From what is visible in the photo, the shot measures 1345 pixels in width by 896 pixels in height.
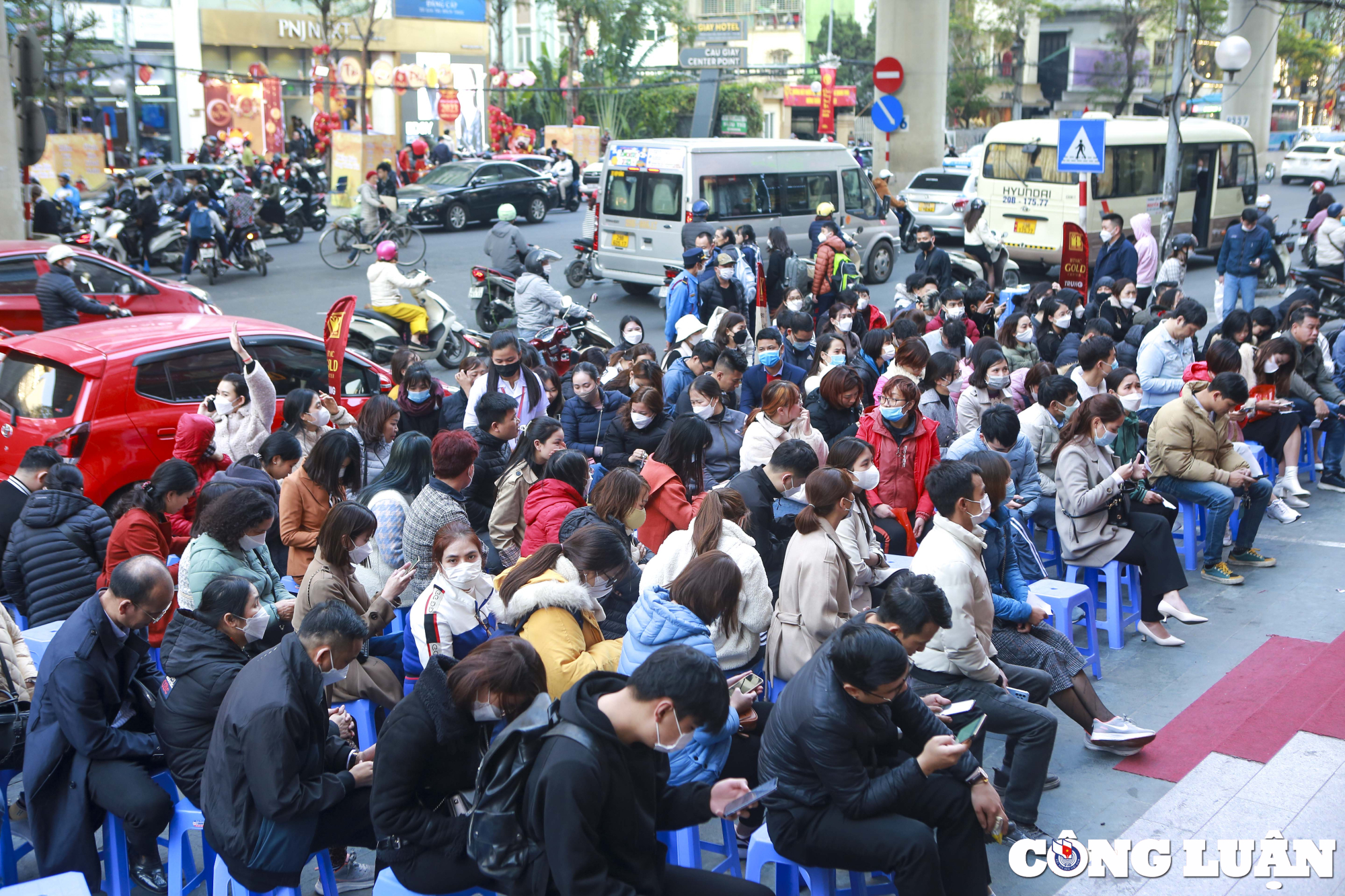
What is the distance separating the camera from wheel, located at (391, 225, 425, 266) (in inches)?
783

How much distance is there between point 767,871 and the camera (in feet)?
15.1

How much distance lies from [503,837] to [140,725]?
6.29 feet

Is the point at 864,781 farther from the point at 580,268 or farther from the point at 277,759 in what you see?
the point at 580,268

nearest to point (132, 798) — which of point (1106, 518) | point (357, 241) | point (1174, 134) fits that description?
point (1106, 518)

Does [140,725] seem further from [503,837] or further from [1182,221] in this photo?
[1182,221]

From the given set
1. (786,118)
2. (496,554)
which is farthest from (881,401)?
(786,118)

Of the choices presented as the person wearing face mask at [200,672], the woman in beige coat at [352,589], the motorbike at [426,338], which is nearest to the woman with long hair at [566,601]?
the woman in beige coat at [352,589]

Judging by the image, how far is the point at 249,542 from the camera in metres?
4.94

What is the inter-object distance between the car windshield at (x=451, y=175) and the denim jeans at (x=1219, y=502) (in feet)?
64.6

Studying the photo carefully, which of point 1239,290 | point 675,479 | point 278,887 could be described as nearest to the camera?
point 278,887

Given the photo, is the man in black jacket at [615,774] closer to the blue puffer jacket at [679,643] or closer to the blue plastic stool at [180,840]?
the blue puffer jacket at [679,643]

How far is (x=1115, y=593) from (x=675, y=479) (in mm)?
2545

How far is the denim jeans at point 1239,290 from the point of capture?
14.0 m

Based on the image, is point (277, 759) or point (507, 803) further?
point (277, 759)
